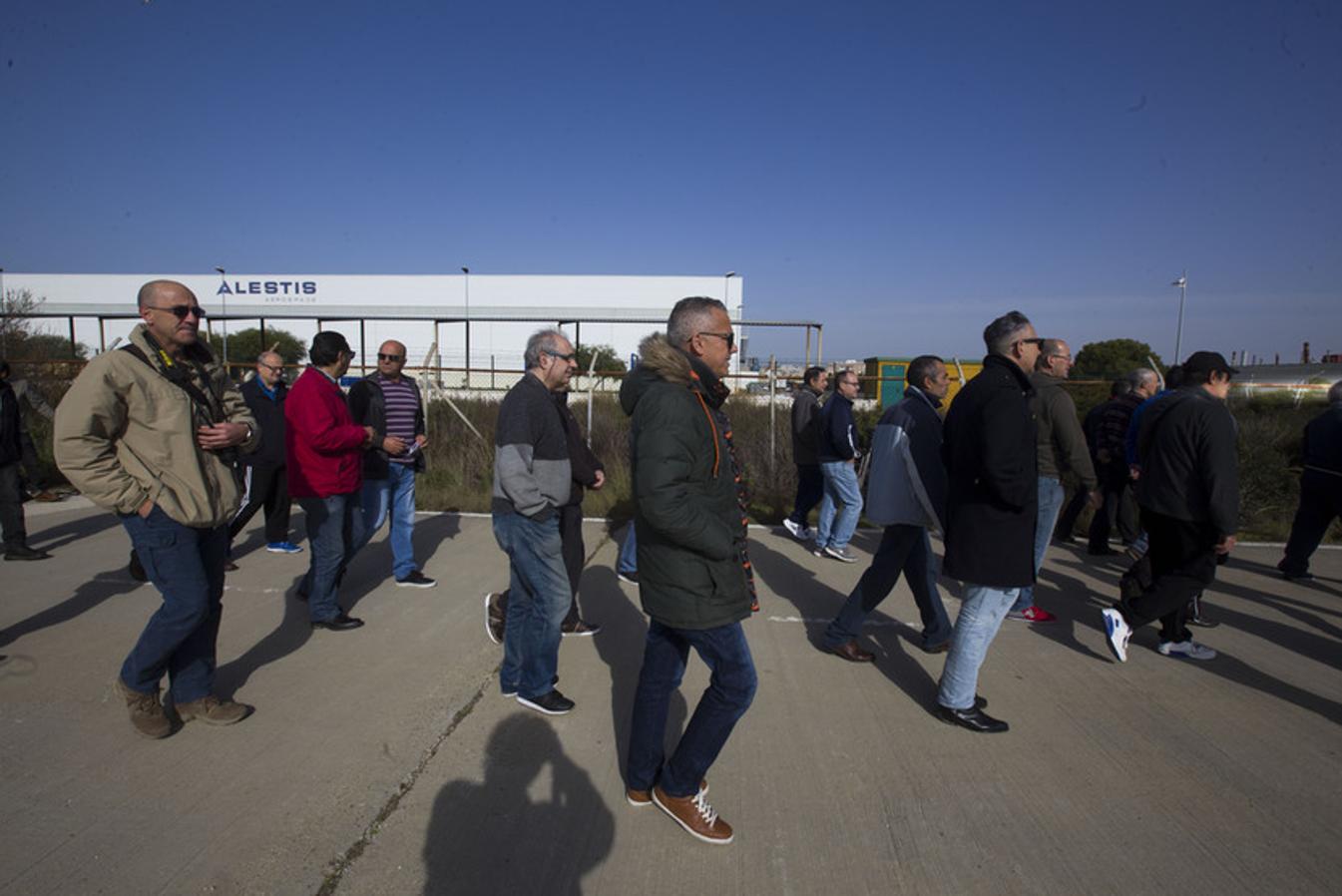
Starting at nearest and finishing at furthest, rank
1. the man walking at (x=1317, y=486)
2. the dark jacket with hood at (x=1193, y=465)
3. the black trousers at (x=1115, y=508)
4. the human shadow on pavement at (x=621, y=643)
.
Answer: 1. the human shadow on pavement at (x=621, y=643)
2. the dark jacket with hood at (x=1193, y=465)
3. the man walking at (x=1317, y=486)
4. the black trousers at (x=1115, y=508)

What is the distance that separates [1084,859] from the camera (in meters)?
2.58

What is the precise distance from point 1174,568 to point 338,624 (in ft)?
16.9

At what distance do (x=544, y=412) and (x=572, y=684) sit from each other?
1546mm

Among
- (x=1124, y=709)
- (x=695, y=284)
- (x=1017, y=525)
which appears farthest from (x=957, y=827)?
(x=695, y=284)

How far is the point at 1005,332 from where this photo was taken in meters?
3.50

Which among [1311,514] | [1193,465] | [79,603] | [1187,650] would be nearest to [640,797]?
[1193,465]

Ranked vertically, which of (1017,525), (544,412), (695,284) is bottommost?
(1017,525)

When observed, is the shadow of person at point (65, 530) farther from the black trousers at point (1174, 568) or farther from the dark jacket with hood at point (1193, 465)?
the dark jacket with hood at point (1193, 465)

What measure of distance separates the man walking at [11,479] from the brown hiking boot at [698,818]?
637cm

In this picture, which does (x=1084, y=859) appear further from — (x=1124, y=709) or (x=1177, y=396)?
(x=1177, y=396)

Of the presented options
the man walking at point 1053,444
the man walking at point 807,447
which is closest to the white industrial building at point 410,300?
the man walking at point 807,447

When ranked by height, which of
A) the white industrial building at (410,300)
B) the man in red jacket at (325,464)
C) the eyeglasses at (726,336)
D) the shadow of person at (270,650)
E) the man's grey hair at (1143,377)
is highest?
the white industrial building at (410,300)

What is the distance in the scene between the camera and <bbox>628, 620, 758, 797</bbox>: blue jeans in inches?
102

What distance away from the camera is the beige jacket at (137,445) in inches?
110
